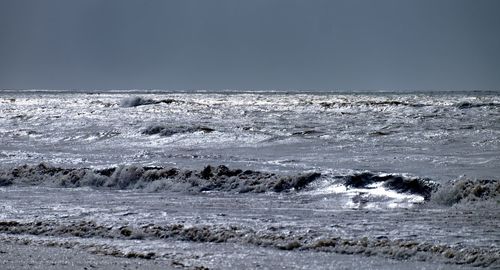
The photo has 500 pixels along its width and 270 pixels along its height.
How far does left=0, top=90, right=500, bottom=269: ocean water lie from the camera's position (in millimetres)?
9828

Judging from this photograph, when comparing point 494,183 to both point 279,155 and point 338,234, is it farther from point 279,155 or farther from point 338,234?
point 279,155

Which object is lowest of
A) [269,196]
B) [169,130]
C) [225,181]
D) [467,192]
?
[269,196]

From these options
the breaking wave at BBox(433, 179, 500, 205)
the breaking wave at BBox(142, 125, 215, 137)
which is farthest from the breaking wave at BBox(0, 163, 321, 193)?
the breaking wave at BBox(142, 125, 215, 137)

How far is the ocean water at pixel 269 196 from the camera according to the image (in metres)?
9.83

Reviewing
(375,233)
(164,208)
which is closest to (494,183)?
(375,233)

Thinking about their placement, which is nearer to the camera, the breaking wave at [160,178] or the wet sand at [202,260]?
the wet sand at [202,260]

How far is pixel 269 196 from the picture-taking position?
50.3ft

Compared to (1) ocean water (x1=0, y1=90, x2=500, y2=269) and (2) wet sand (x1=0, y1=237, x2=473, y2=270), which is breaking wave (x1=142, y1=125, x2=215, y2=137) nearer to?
(1) ocean water (x1=0, y1=90, x2=500, y2=269)

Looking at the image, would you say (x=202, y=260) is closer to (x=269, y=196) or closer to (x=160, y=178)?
(x=269, y=196)

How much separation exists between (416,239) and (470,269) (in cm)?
159

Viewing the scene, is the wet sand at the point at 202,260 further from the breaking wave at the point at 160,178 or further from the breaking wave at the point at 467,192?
the breaking wave at the point at 160,178

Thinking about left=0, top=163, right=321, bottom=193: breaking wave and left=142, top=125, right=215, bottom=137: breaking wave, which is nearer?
left=0, top=163, right=321, bottom=193: breaking wave

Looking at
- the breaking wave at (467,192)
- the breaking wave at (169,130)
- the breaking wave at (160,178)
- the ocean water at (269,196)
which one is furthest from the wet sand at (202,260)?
the breaking wave at (169,130)

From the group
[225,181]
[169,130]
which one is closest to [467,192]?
[225,181]
